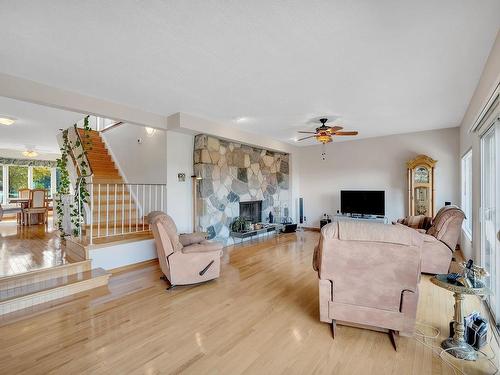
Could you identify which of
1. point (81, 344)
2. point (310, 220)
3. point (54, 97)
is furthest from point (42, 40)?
point (310, 220)

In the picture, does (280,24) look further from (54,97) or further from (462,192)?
(462,192)

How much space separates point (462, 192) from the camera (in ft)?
17.9

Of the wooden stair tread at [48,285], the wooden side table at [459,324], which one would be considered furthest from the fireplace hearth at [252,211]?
the wooden side table at [459,324]

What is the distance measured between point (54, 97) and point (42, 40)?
→ 1241 mm

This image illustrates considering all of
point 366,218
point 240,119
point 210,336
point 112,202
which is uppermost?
point 240,119

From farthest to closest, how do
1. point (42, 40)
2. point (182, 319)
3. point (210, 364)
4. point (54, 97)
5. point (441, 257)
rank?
point (441, 257) → point (54, 97) → point (182, 319) → point (42, 40) → point (210, 364)

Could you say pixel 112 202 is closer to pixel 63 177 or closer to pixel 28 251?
pixel 63 177

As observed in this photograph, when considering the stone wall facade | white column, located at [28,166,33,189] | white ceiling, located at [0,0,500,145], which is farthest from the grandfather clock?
white column, located at [28,166,33,189]

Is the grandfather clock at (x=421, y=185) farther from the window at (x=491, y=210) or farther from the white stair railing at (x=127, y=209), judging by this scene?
the white stair railing at (x=127, y=209)

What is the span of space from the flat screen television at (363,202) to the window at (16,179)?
12.1 metres

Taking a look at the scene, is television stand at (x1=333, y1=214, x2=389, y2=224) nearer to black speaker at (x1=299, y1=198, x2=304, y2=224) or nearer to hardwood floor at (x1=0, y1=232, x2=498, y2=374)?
black speaker at (x1=299, y1=198, x2=304, y2=224)

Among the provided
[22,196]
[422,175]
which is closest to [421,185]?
[422,175]

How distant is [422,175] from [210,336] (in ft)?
19.5

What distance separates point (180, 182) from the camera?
5082mm
